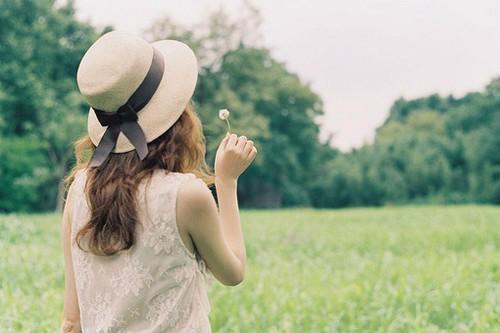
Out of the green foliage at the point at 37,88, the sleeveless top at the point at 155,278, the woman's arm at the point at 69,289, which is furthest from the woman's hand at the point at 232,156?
the green foliage at the point at 37,88

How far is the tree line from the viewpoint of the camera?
27312mm

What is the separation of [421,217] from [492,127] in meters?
25.7

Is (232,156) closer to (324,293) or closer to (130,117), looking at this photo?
(130,117)

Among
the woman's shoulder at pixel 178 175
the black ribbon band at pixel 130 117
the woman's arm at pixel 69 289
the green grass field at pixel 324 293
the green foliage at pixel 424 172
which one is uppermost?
the green foliage at pixel 424 172

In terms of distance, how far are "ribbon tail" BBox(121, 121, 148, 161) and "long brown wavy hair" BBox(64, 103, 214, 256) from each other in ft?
0.17

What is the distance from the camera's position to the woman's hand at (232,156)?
1.95 metres

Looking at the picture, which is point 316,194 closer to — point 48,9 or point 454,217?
point 48,9

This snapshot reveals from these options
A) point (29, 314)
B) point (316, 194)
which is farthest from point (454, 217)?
point (316, 194)

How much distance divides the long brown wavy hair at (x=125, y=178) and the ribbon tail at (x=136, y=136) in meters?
0.05

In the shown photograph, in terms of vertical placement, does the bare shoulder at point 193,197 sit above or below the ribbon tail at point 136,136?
below

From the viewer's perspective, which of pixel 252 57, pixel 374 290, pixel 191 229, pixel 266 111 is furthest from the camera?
pixel 266 111

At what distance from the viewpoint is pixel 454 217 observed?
19000mm

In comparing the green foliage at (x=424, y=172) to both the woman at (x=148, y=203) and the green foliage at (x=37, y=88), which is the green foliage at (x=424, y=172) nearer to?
the green foliage at (x=37, y=88)

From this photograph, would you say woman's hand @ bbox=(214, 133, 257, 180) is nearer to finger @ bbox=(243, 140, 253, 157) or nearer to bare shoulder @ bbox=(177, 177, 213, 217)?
finger @ bbox=(243, 140, 253, 157)
